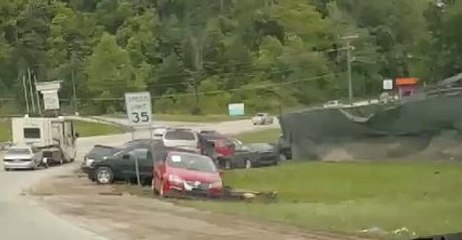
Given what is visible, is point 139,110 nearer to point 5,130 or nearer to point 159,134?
point 159,134

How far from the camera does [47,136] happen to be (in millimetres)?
53188

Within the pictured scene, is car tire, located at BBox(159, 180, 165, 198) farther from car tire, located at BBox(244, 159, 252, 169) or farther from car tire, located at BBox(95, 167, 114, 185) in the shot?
car tire, located at BBox(244, 159, 252, 169)

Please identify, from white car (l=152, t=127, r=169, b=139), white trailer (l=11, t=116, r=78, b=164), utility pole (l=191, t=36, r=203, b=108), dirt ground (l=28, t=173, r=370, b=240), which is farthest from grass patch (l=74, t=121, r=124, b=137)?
dirt ground (l=28, t=173, r=370, b=240)

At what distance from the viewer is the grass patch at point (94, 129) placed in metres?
102

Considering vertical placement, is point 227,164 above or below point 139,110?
below

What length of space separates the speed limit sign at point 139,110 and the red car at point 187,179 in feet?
5.23

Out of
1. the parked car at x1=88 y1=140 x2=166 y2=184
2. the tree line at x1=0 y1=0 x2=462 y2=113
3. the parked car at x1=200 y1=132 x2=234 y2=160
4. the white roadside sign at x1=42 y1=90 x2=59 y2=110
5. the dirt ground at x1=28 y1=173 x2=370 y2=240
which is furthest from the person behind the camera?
the tree line at x1=0 y1=0 x2=462 y2=113

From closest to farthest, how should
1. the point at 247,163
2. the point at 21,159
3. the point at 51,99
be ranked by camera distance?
1. the point at 247,163
2. the point at 21,159
3. the point at 51,99

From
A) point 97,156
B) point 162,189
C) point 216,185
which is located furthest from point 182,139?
point 216,185

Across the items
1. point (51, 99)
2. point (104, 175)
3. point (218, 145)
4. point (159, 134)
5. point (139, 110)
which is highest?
point (139, 110)

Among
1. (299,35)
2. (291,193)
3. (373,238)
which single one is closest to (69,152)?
(291,193)

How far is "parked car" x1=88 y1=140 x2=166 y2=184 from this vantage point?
32844mm

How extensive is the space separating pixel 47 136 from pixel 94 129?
52981mm

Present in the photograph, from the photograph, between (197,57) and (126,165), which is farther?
(197,57)
